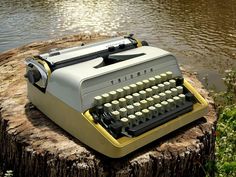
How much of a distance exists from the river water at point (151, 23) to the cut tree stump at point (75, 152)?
4.23 meters

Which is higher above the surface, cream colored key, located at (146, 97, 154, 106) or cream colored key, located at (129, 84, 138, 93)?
cream colored key, located at (129, 84, 138, 93)

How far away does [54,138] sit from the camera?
2934 millimetres

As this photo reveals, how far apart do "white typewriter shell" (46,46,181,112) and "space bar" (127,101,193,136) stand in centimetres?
34

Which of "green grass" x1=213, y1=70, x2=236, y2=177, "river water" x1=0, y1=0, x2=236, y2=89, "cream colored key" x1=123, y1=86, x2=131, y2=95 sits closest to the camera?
"cream colored key" x1=123, y1=86, x2=131, y2=95

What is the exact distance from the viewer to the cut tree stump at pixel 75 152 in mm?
2732

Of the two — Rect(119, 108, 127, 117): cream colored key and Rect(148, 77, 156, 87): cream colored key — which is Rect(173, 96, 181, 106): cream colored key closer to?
Rect(148, 77, 156, 87): cream colored key

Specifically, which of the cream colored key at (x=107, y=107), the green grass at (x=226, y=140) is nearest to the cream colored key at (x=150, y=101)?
the cream colored key at (x=107, y=107)

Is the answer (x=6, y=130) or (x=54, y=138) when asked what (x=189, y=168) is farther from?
(x=6, y=130)

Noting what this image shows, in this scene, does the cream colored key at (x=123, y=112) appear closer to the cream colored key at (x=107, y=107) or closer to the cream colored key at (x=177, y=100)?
the cream colored key at (x=107, y=107)

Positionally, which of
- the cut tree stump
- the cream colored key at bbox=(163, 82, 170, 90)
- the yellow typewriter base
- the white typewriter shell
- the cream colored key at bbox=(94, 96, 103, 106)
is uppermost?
the white typewriter shell

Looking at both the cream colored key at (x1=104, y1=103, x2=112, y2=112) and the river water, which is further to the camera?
the river water

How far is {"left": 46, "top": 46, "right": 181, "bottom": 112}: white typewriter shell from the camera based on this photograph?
276cm

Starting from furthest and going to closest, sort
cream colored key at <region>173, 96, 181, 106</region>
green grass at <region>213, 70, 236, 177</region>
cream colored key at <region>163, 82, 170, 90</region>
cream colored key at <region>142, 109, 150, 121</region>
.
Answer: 1. green grass at <region>213, 70, 236, 177</region>
2. cream colored key at <region>163, 82, 170, 90</region>
3. cream colored key at <region>173, 96, 181, 106</region>
4. cream colored key at <region>142, 109, 150, 121</region>

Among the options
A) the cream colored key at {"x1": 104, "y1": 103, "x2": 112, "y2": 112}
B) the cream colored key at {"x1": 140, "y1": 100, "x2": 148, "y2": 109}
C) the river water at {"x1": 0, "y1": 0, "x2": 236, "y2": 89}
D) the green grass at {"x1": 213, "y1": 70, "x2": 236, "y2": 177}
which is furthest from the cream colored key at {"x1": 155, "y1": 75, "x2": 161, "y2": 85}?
the river water at {"x1": 0, "y1": 0, "x2": 236, "y2": 89}
